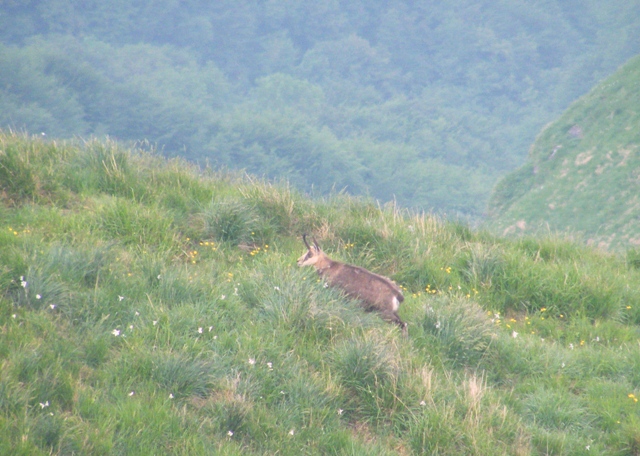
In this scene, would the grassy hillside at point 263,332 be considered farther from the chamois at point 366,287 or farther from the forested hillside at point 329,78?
the forested hillside at point 329,78

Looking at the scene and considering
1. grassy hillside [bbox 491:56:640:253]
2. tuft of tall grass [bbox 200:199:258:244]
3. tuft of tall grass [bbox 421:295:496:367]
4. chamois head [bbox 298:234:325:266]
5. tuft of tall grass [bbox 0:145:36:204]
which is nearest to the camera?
tuft of tall grass [bbox 421:295:496:367]

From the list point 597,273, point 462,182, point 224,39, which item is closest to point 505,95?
point 462,182

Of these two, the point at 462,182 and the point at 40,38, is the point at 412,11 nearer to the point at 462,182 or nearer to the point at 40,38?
the point at 462,182

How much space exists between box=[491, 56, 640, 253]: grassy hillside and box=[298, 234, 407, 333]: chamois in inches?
1315

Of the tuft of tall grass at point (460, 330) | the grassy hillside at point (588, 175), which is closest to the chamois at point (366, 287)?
the tuft of tall grass at point (460, 330)

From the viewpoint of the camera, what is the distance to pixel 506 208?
187ft

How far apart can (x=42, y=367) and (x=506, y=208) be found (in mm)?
55447

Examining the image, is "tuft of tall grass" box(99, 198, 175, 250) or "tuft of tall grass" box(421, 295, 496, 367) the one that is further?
"tuft of tall grass" box(99, 198, 175, 250)

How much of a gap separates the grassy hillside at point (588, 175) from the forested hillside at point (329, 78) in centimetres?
2931

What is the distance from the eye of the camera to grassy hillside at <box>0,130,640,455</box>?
4.86 metres

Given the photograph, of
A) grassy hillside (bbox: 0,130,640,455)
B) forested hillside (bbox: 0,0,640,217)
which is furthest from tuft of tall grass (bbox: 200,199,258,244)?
forested hillside (bbox: 0,0,640,217)

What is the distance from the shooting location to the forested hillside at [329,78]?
88.0m

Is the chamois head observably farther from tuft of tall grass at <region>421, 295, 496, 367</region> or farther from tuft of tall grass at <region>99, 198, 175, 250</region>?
tuft of tall grass at <region>99, 198, 175, 250</region>

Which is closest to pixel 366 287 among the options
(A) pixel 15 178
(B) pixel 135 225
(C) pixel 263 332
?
(C) pixel 263 332
